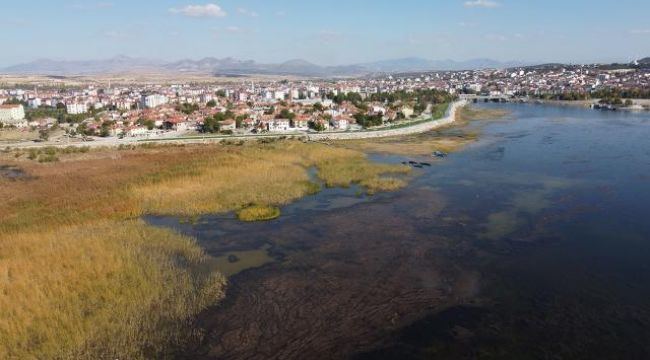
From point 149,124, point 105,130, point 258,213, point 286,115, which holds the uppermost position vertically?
point 286,115

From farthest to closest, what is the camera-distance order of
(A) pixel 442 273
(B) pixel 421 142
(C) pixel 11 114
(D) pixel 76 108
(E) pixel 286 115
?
1. (D) pixel 76 108
2. (C) pixel 11 114
3. (E) pixel 286 115
4. (B) pixel 421 142
5. (A) pixel 442 273

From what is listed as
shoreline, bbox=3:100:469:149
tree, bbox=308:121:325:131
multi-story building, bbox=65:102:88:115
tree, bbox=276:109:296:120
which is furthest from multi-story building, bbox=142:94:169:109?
shoreline, bbox=3:100:469:149

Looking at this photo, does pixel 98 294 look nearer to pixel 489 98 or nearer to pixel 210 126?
pixel 210 126

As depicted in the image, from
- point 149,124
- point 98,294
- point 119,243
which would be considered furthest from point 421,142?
point 98,294

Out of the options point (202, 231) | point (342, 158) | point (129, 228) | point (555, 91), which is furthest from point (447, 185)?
point (555, 91)

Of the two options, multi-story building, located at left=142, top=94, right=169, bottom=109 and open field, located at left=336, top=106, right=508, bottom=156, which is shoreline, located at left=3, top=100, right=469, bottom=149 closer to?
open field, located at left=336, top=106, right=508, bottom=156

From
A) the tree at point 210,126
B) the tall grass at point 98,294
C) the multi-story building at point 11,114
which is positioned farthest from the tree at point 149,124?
the tall grass at point 98,294

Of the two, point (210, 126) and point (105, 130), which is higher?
point (210, 126)
